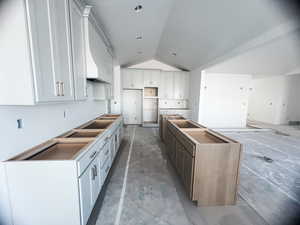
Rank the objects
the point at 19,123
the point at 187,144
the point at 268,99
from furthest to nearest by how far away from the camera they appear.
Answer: the point at 268,99 < the point at 187,144 < the point at 19,123

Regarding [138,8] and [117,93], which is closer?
[138,8]

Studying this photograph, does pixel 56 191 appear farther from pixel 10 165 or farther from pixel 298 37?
pixel 298 37

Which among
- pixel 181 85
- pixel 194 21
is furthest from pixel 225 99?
pixel 194 21

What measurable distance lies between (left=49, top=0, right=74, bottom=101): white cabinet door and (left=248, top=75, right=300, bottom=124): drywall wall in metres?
9.08

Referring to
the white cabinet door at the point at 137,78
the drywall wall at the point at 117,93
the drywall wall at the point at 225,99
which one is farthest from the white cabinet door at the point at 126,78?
the drywall wall at the point at 225,99

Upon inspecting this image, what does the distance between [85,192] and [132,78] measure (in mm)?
5185

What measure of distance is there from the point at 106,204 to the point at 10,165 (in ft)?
3.89

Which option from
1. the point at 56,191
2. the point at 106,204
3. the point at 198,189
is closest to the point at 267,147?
the point at 198,189

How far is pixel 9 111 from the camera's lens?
117cm

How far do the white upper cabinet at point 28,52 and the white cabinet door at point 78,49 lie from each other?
0.36 metres

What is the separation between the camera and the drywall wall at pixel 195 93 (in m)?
5.25

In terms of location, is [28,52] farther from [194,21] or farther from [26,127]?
[194,21]

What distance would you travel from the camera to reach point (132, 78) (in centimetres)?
588

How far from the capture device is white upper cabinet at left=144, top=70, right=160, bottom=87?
593 centimetres
